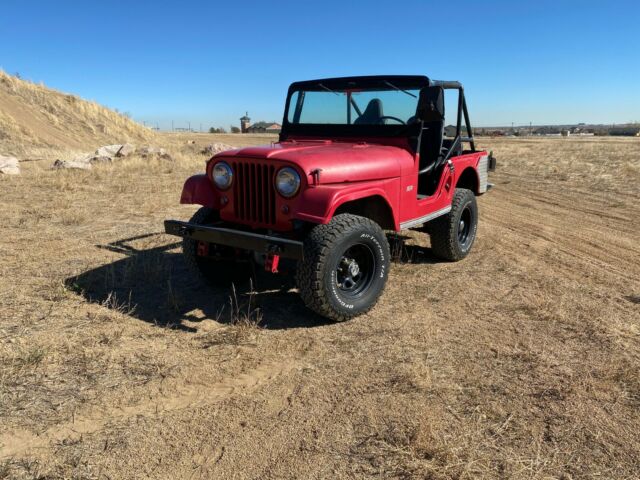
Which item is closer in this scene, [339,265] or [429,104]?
[339,265]

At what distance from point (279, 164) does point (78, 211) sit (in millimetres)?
5619

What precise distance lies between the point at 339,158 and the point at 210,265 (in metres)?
1.69

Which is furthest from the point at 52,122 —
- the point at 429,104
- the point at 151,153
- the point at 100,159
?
the point at 429,104

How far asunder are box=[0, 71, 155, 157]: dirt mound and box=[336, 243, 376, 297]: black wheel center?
18123mm

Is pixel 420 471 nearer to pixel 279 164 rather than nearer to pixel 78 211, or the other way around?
pixel 279 164

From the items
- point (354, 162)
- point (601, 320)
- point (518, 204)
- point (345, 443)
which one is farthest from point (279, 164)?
point (518, 204)

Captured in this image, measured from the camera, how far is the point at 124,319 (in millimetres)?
4023

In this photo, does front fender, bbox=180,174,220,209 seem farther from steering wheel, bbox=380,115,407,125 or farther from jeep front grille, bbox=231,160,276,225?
steering wheel, bbox=380,115,407,125

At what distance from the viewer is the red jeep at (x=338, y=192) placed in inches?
148

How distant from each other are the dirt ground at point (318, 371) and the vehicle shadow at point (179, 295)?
3 centimetres

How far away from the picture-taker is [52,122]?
24391 mm

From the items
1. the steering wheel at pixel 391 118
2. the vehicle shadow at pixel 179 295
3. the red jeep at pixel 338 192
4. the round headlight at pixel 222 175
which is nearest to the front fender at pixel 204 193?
the red jeep at pixel 338 192

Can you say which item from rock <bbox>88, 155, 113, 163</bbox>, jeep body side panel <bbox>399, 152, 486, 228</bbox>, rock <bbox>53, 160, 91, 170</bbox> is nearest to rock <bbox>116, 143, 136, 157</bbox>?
rock <bbox>88, 155, 113, 163</bbox>

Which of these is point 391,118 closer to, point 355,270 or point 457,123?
point 457,123
